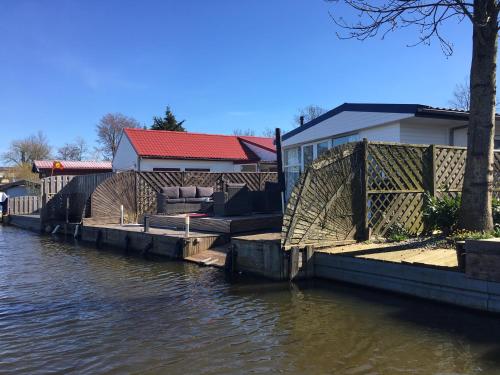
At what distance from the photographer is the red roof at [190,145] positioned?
2730 cm

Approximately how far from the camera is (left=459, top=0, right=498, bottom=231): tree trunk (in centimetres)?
801

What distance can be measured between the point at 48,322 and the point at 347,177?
5933 mm

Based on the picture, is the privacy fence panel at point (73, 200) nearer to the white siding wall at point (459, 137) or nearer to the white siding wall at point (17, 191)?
the white siding wall at point (459, 137)

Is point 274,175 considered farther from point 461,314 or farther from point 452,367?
point 452,367

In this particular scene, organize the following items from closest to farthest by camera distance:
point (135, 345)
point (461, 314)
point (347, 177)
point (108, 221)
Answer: point (135, 345), point (461, 314), point (347, 177), point (108, 221)

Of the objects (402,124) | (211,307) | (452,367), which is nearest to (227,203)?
(402,124)

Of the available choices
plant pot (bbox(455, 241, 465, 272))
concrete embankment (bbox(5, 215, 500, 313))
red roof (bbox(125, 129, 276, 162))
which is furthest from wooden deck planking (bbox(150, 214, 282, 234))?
red roof (bbox(125, 129, 276, 162))

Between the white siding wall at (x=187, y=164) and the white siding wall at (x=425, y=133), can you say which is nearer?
the white siding wall at (x=425, y=133)

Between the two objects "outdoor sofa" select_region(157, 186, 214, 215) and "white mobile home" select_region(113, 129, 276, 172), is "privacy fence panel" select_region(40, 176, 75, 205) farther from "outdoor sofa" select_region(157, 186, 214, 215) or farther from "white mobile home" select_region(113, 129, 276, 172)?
"outdoor sofa" select_region(157, 186, 214, 215)

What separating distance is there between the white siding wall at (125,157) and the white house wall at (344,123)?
44.6ft

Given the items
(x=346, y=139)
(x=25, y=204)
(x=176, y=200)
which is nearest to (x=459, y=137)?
(x=346, y=139)

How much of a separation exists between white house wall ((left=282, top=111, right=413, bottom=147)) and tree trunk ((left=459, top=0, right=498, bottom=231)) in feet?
11.7

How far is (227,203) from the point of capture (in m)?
14.9

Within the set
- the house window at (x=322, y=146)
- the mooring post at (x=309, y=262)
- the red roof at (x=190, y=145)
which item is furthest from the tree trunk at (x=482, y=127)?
the red roof at (x=190, y=145)
